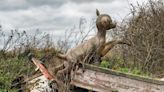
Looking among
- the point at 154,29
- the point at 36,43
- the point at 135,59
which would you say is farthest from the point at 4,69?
the point at 154,29

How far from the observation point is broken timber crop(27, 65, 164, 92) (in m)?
7.27

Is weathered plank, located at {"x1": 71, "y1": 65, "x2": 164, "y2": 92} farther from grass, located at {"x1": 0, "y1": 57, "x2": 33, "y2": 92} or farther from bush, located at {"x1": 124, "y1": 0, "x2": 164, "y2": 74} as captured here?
bush, located at {"x1": 124, "y1": 0, "x2": 164, "y2": 74}

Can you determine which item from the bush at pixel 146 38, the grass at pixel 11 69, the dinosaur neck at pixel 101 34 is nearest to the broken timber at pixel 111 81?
the grass at pixel 11 69

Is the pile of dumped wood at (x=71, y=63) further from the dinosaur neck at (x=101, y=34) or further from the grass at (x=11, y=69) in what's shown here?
the grass at (x=11, y=69)

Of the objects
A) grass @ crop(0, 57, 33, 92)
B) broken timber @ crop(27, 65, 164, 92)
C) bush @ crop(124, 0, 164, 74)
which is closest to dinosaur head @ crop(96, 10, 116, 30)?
broken timber @ crop(27, 65, 164, 92)

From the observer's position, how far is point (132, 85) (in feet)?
24.2

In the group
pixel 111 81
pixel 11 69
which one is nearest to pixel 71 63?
pixel 111 81

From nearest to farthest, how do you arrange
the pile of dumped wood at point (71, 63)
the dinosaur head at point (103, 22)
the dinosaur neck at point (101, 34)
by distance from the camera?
the pile of dumped wood at point (71, 63) → the dinosaur head at point (103, 22) → the dinosaur neck at point (101, 34)

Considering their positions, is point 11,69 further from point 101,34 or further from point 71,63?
point 101,34

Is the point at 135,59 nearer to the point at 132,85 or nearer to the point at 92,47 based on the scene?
the point at 92,47

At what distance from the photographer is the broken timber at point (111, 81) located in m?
7.27

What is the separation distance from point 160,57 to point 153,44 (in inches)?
18.3

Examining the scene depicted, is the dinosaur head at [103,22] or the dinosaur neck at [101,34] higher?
the dinosaur head at [103,22]

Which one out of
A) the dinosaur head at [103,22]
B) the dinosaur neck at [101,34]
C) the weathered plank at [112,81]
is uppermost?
the dinosaur head at [103,22]
